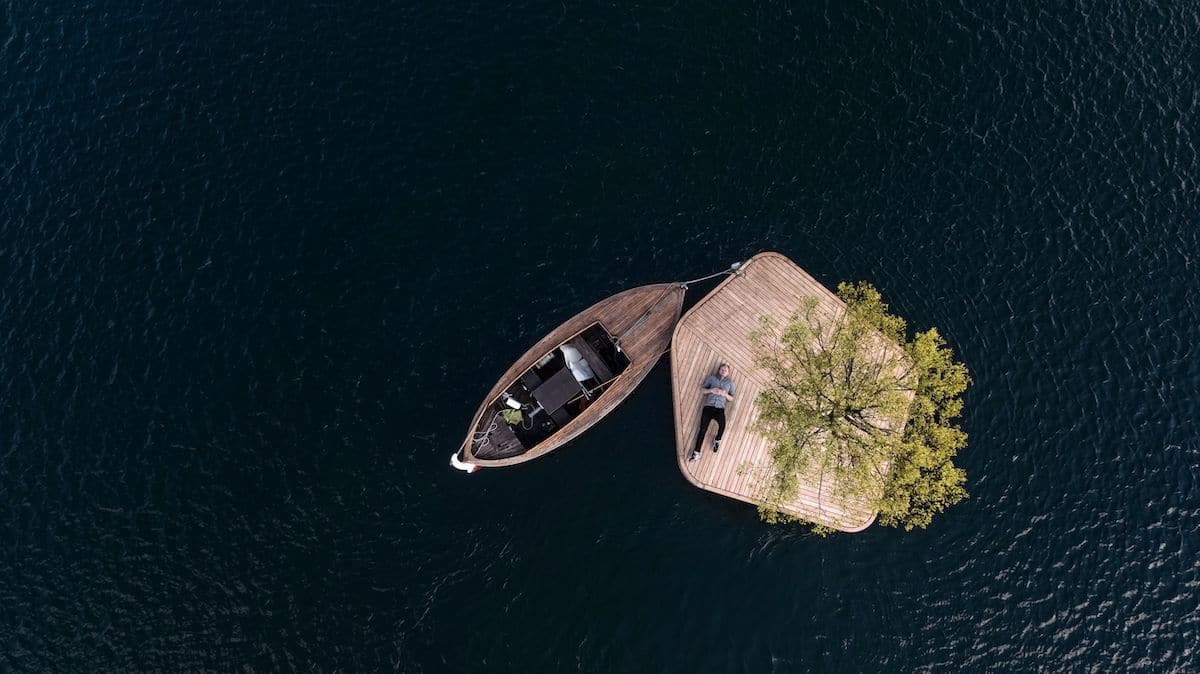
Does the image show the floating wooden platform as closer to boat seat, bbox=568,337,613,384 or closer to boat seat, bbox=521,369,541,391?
boat seat, bbox=568,337,613,384

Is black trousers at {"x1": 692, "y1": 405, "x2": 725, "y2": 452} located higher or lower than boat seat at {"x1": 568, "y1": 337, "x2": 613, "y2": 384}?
lower

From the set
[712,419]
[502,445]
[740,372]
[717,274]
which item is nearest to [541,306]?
[502,445]

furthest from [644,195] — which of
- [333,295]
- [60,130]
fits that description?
[60,130]

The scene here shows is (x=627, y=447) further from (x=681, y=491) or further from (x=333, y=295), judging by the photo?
(x=333, y=295)

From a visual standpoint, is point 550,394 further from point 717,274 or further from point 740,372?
point 717,274

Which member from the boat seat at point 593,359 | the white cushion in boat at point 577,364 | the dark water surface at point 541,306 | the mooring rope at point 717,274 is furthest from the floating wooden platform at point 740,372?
the white cushion in boat at point 577,364

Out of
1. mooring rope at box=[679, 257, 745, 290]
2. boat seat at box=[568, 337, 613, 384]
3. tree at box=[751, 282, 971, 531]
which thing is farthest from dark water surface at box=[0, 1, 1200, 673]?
tree at box=[751, 282, 971, 531]
